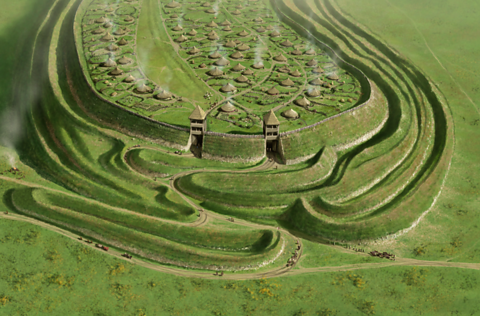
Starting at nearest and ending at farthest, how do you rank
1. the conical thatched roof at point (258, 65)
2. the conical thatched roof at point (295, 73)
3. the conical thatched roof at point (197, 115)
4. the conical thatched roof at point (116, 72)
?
the conical thatched roof at point (197, 115)
the conical thatched roof at point (116, 72)
the conical thatched roof at point (295, 73)
the conical thatched roof at point (258, 65)

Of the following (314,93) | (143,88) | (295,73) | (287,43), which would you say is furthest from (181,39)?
(314,93)

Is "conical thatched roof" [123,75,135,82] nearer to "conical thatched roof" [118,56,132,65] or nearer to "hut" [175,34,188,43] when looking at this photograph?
"conical thatched roof" [118,56,132,65]

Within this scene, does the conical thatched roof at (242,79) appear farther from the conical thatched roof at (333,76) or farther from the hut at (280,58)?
the conical thatched roof at (333,76)

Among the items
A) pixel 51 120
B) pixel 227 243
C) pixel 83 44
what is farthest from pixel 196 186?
pixel 83 44

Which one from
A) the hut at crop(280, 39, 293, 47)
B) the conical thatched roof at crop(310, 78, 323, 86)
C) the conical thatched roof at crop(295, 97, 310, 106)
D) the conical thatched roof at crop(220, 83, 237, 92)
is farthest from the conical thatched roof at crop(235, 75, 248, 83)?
the hut at crop(280, 39, 293, 47)

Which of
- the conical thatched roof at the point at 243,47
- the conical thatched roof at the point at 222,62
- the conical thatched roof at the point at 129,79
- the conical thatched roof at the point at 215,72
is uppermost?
the conical thatched roof at the point at 243,47

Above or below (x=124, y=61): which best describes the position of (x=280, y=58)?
above

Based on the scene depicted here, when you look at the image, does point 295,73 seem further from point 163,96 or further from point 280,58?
point 163,96

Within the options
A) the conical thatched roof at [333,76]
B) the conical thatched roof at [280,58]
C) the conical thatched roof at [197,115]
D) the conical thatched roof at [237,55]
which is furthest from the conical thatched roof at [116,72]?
the conical thatched roof at [333,76]
